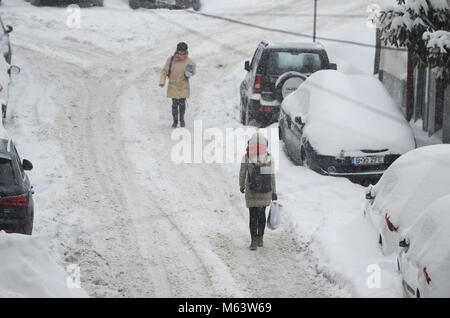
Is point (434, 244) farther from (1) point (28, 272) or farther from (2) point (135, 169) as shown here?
(2) point (135, 169)

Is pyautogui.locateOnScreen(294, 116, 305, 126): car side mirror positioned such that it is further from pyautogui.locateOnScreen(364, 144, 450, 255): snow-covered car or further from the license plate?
pyautogui.locateOnScreen(364, 144, 450, 255): snow-covered car

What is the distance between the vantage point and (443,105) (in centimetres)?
1755

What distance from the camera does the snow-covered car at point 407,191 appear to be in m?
9.98

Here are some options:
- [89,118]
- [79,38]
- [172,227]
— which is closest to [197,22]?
[79,38]

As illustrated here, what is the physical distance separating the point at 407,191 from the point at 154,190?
5.24 meters

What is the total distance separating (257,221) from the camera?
11.8m

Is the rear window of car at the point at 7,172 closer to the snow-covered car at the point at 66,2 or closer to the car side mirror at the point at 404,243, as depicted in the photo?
the car side mirror at the point at 404,243

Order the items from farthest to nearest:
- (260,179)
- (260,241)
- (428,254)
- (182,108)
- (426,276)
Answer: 1. (182,108)
2. (260,241)
3. (260,179)
4. (428,254)
5. (426,276)

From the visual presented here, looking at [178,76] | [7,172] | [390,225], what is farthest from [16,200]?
[178,76]

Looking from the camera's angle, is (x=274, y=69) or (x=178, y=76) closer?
(x=274, y=69)

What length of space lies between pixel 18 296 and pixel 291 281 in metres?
3.47

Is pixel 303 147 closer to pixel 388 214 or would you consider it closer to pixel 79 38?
pixel 388 214

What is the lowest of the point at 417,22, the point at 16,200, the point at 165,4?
the point at 165,4

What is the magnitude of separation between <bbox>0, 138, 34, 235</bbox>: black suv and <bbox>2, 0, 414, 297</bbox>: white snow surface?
0.73 m
